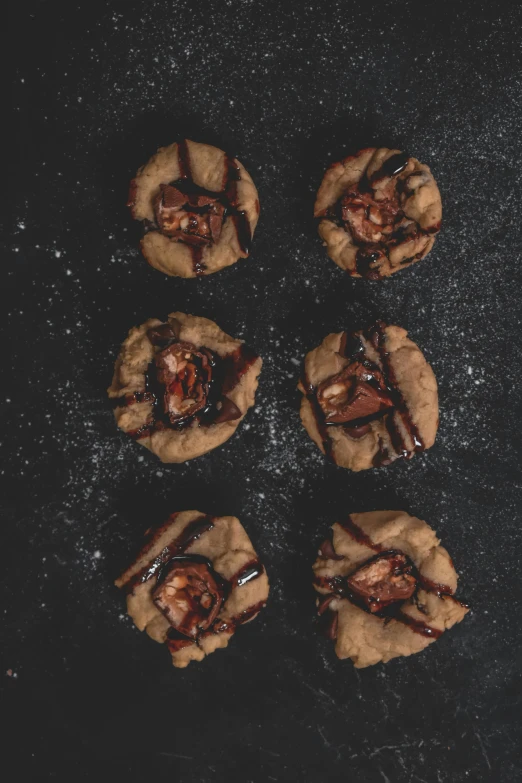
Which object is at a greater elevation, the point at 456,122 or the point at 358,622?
the point at 456,122

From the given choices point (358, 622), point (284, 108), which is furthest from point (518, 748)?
point (284, 108)

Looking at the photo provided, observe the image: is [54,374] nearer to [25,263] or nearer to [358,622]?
[25,263]

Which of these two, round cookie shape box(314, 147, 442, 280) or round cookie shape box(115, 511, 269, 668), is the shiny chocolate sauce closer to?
round cookie shape box(115, 511, 269, 668)

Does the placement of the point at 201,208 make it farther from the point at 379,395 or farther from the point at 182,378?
the point at 379,395

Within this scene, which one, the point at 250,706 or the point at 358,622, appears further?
the point at 250,706

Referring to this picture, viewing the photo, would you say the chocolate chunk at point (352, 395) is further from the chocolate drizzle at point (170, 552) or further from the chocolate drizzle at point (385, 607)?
the chocolate drizzle at point (170, 552)

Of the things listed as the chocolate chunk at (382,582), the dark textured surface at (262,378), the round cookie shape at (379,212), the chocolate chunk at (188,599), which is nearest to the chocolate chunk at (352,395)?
the dark textured surface at (262,378)


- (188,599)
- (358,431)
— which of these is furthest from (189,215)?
(188,599)
